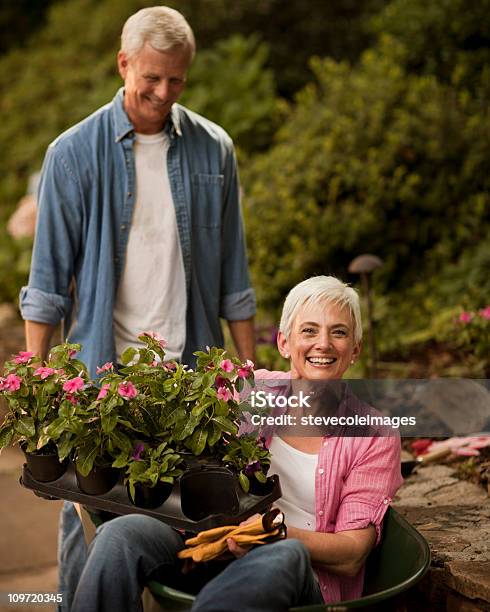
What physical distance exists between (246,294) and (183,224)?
36cm

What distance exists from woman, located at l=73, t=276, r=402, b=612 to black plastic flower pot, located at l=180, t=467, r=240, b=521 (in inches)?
3.1

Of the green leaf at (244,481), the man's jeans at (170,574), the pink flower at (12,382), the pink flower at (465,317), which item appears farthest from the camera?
the pink flower at (465,317)

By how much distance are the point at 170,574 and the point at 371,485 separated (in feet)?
1.76

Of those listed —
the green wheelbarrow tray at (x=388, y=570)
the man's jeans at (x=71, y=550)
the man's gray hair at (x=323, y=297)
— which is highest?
the man's gray hair at (x=323, y=297)

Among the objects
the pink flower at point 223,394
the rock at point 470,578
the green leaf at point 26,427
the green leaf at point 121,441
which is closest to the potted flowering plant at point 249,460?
the pink flower at point 223,394

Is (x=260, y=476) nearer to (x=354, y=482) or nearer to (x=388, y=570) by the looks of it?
(x=354, y=482)

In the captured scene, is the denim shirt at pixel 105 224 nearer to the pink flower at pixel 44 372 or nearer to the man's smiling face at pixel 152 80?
the man's smiling face at pixel 152 80

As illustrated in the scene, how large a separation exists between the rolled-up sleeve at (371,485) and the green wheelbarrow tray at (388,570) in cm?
5

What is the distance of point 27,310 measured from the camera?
321 centimetres

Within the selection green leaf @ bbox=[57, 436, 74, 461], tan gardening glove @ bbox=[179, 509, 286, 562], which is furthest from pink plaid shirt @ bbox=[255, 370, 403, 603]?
green leaf @ bbox=[57, 436, 74, 461]

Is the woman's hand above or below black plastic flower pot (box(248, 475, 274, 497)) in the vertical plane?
below

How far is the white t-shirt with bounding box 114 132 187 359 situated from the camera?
326 cm

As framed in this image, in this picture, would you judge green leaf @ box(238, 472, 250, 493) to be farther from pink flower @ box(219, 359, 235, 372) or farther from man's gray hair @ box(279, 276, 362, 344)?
man's gray hair @ box(279, 276, 362, 344)

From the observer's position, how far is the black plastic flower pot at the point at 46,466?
245 centimetres
